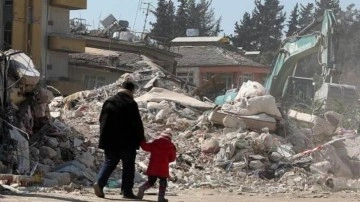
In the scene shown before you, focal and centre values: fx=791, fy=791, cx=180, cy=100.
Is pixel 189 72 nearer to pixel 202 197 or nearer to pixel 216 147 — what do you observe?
pixel 216 147

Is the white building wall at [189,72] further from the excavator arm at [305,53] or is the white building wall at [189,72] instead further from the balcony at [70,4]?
the excavator arm at [305,53]

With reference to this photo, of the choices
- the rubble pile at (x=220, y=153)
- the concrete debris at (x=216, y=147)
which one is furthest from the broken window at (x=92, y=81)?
the rubble pile at (x=220, y=153)

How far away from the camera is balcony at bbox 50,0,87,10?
43125 mm

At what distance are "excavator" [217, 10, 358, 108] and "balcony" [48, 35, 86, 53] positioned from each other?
50.9 feet

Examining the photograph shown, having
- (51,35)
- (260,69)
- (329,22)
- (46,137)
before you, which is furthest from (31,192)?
(260,69)

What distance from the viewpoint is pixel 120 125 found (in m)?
10.8

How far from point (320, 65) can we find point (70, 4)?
19.7 m

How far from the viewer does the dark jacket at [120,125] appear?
424 inches

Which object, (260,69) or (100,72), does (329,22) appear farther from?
(260,69)

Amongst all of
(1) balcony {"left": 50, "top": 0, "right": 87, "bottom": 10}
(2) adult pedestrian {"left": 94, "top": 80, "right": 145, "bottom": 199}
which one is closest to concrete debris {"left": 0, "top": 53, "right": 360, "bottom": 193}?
(2) adult pedestrian {"left": 94, "top": 80, "right": 145, "bottom": 199}

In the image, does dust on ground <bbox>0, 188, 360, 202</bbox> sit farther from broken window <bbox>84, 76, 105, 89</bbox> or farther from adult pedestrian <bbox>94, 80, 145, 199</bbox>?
broken window <bbox>84, 76, 105, 89</bbox>

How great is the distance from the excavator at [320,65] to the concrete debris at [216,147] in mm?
3659

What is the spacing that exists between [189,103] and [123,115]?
498 inches

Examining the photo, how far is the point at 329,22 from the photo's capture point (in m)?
28.4
